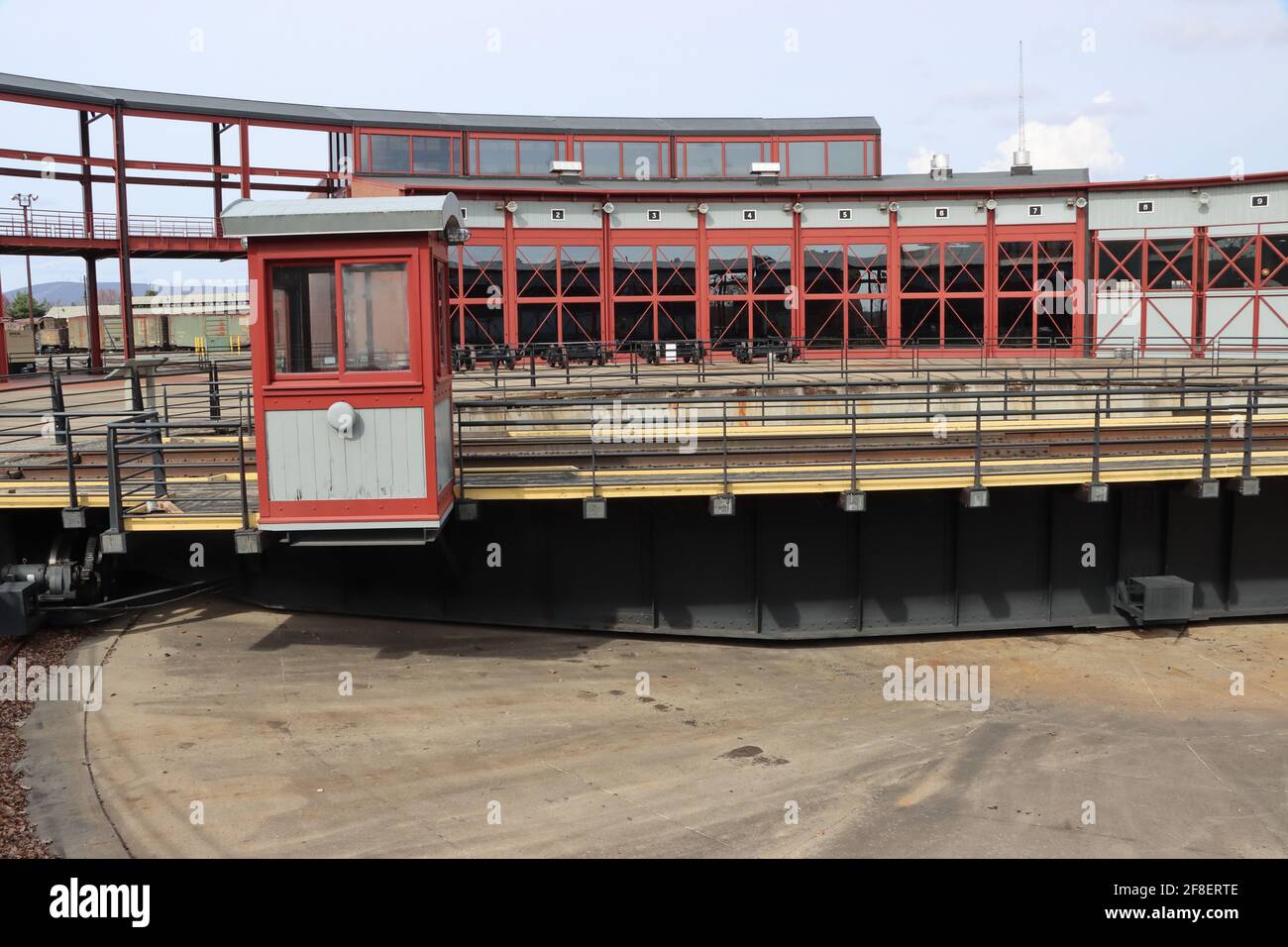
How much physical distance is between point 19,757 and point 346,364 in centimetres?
491

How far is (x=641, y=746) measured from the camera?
11406mm

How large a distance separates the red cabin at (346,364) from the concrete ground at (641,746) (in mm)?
2333

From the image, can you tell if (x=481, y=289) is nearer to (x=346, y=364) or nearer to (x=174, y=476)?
(x=174, y=476)

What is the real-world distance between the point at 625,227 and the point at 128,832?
30290 mm

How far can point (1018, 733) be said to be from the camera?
12086 mm

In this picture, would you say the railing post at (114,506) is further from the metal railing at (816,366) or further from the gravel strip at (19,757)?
the metal railing at (816,366)

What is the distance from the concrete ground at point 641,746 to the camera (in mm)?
9328

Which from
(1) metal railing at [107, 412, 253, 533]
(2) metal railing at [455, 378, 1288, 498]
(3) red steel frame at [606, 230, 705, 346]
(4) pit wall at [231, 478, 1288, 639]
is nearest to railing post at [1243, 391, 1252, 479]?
(2) metal railing at [455, 378, 1288, 498]

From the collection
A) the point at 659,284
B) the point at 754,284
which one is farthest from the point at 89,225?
the point at 754,284

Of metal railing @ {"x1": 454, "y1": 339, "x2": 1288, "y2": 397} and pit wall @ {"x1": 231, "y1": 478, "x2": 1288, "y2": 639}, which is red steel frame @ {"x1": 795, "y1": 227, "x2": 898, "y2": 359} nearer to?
metal railing @ {"x1": 454, "y1": 339, "x2": 1288, "y2": 397}

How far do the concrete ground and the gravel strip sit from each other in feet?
0.54
